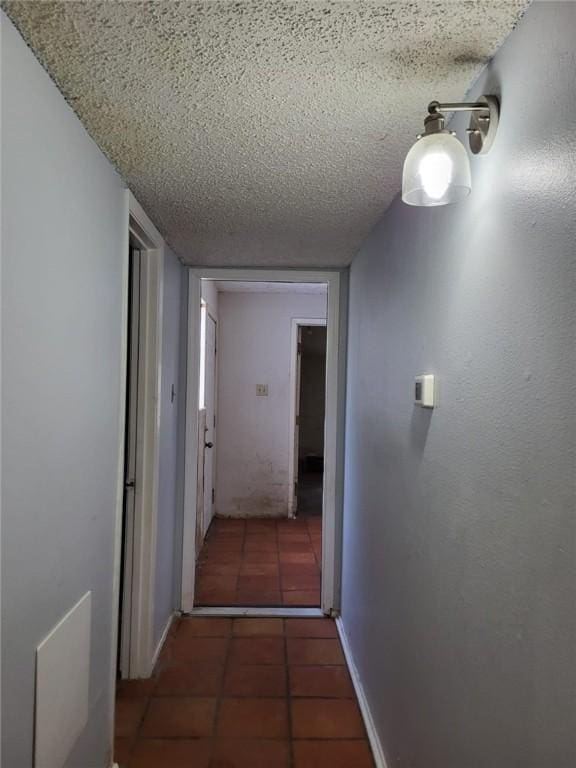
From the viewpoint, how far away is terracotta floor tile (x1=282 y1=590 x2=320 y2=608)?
10.4 ft

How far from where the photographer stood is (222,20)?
969 mm

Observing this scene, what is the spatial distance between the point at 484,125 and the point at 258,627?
2734mm

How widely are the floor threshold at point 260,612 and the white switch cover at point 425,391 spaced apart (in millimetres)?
2042

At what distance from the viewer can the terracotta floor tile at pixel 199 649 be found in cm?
258

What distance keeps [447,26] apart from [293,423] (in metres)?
4.37

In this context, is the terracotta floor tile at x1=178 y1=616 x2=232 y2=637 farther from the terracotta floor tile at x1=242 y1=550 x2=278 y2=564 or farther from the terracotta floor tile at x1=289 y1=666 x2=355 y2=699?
the terracotta floor tile at x1=242 y1=550 x2=278 y2=564

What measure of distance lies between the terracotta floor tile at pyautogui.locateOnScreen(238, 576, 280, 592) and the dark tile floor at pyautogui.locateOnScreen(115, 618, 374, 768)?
466 millimetres

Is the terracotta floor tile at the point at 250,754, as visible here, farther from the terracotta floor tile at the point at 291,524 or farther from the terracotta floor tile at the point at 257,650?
the terracotta floor tile at the point at 291,524

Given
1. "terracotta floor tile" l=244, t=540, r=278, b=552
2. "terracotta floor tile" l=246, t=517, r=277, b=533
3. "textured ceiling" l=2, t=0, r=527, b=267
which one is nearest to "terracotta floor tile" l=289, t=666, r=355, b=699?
"terracotta floor tile" l=244, t=540, r=278, b=552

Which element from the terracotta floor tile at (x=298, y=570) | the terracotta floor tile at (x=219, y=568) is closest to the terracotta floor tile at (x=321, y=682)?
the terracotta floor tile at (x=298, y=570)

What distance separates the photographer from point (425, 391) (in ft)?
4.65

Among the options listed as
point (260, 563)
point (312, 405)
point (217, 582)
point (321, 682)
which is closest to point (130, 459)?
point (321, 682)

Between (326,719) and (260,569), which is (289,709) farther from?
(260,569)

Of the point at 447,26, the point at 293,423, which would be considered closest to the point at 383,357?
the point at 447,26
